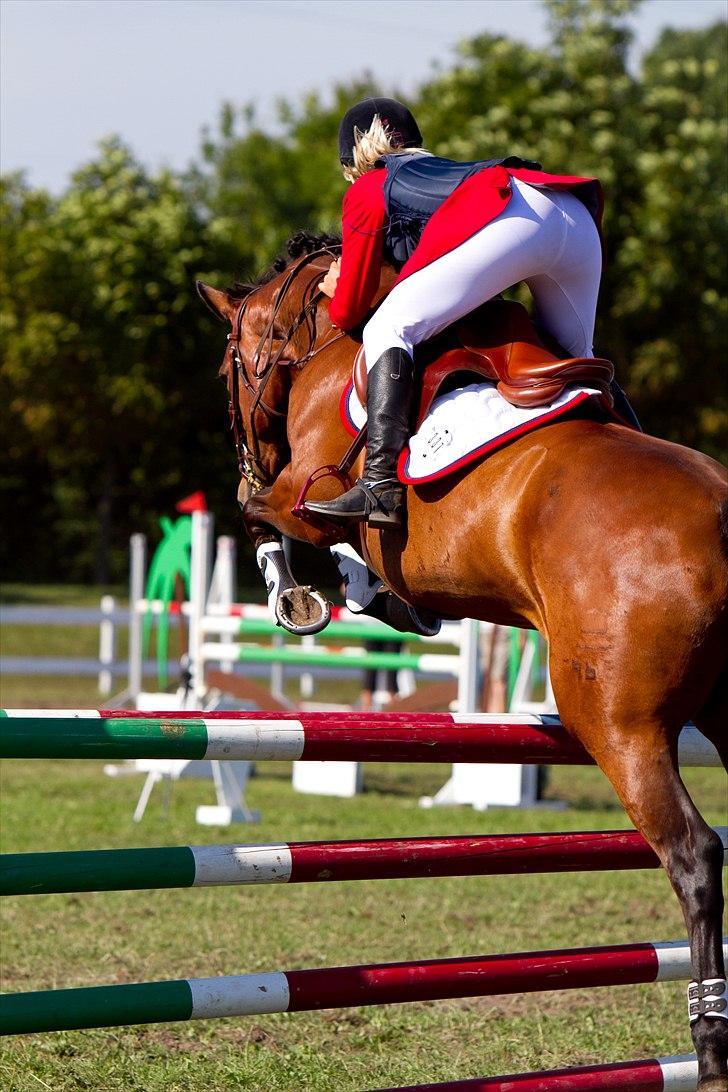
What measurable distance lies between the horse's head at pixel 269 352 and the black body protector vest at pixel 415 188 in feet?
1.53

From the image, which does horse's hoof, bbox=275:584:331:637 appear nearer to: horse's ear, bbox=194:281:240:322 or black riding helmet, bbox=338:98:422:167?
horse's ear, bbox=194:281:240:322

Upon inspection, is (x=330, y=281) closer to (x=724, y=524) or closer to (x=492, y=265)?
(x=492, y=265)

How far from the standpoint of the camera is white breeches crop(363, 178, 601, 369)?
3.30 metres

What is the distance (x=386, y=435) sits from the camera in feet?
10.8

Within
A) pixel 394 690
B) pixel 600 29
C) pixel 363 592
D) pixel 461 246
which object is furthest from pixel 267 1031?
pixel 600 29

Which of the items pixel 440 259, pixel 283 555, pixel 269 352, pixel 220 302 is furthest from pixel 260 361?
pixel 440 259

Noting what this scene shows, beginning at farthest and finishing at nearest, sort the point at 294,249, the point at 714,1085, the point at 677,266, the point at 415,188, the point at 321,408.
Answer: the point at 677,266
the point at 294,249
the point at 321,408
the point at 415,188
the point at 714,1085

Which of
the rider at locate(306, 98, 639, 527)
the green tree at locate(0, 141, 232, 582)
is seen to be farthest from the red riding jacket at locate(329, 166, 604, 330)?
the green tree at locate(0, 141, 232, 582)

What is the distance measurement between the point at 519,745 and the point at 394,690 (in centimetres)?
1044

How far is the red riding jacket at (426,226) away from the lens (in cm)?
334

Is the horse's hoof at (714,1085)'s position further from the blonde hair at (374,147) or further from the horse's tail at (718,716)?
the blonde hair at (374,147)

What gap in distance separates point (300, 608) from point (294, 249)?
1.27 metres

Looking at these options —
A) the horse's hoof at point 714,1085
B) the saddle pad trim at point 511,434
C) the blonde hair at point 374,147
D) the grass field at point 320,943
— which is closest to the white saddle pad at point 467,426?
the saddle pad trim at point 511,434

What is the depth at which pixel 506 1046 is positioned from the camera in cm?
435
